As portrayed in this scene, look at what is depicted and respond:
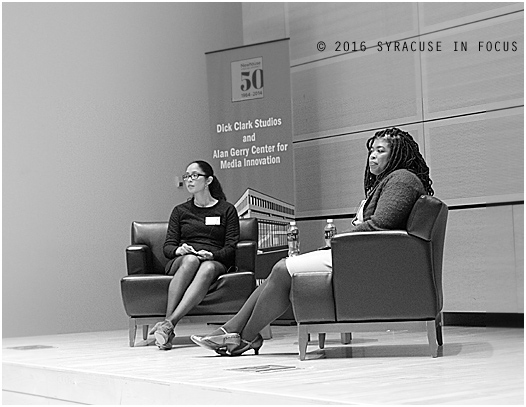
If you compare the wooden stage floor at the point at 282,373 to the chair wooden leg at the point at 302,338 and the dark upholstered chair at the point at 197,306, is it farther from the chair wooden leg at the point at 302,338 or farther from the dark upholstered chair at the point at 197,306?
the dark upholstered chair at the point at 197,306

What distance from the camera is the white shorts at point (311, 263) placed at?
4.06 meters

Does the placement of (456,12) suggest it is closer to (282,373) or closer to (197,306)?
(197,306)

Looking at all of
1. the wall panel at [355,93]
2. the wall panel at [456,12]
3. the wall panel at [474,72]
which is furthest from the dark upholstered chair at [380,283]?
the wall panel at [355,93]

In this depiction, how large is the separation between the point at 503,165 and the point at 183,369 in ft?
9.97

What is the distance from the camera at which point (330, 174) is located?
23.1ft

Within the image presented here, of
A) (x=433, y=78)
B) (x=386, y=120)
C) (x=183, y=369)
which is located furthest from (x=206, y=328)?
(x=183, y=369)

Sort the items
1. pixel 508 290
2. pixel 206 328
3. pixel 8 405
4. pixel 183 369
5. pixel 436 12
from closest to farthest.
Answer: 1. pixel 183 369
2. pixel 8 405
3. pixel 508 290
4. pixel 436 12
5. pixel 206 328

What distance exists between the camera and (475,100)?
19.9ft

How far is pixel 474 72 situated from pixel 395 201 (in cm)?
243

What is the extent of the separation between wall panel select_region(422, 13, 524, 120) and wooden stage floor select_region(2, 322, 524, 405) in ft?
5.27

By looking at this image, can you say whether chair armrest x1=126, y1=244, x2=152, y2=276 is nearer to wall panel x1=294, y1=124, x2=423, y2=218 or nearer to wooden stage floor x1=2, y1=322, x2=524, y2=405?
wooden stage floor x1=2, y1=322, x2=524, y2=405

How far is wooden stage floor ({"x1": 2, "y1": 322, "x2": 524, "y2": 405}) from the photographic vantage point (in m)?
2.92

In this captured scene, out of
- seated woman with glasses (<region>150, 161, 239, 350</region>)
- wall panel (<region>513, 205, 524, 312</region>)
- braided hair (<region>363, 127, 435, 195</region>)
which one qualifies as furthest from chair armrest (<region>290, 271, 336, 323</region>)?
wall panel (<region>513, 205, 524, 312</region>)

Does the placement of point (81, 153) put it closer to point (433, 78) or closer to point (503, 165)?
point (433, 78)
